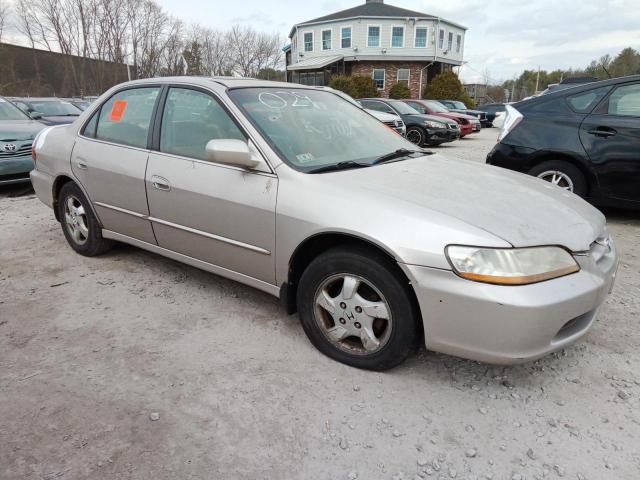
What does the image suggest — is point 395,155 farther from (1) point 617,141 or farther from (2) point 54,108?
(2) point 54,108

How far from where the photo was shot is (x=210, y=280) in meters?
3.70

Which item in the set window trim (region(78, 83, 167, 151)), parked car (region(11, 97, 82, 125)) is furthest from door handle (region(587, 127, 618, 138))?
parked car (region(11, 97, 82, 125))

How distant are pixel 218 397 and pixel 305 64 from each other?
36355mm

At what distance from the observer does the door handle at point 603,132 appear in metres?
4.68

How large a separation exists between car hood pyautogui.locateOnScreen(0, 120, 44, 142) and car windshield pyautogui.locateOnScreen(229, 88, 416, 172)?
5459 millimetres

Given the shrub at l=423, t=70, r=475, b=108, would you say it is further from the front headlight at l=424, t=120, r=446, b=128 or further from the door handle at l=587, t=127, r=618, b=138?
the door handle at l=587, t=127, r=618, b=138

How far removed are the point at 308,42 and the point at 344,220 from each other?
38033mm

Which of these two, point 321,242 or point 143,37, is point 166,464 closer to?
point 321,242

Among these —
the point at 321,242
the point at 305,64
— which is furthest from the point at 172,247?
the point at 305,64

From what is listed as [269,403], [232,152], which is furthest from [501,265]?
[232,152]

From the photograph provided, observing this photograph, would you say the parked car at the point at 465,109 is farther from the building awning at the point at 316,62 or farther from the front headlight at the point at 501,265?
the front headlight at the point at 501,265

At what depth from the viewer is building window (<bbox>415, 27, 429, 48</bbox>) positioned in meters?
34.8

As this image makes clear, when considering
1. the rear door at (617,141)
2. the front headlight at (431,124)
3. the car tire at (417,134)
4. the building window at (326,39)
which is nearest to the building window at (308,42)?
the building window at (326,39)

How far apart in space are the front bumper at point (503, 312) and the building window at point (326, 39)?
3678 cm
